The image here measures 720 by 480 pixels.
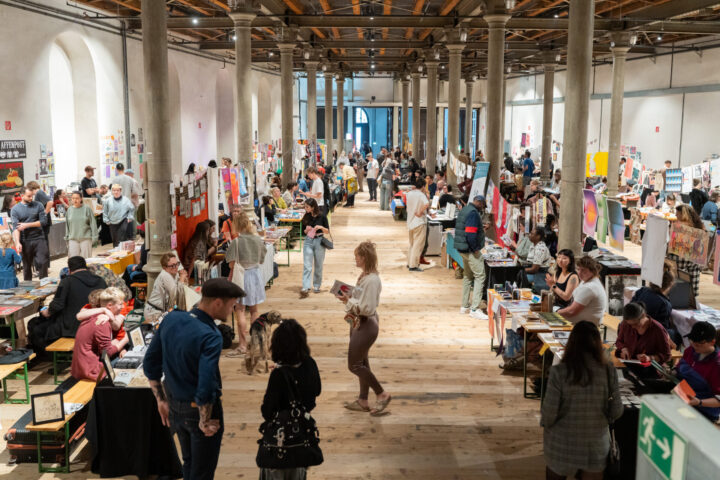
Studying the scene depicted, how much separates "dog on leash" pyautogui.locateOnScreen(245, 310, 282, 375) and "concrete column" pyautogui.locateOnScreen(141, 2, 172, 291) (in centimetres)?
184

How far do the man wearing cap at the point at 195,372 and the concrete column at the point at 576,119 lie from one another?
565 centimetres

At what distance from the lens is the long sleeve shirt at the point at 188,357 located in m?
3.60

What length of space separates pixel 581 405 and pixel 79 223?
28.2 ft

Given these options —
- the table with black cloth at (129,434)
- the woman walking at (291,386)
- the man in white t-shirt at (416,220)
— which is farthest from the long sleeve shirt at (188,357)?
the man in white t-shirt at (416,220)

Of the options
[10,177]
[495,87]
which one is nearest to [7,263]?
[10,177]

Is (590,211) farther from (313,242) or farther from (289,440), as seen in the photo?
(289,440)

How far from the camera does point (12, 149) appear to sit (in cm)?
1245

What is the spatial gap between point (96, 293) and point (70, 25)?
10.5 meters

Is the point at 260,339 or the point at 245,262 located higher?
the point at 245,262

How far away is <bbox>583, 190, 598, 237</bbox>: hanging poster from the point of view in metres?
8.51

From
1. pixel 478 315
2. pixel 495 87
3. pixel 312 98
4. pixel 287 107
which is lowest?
pixel 478 315

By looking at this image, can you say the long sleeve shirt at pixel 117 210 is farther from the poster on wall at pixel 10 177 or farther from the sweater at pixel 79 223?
the poster on wall at pixel 10 177

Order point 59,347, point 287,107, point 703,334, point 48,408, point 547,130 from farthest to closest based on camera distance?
point 547,130
point 287,107
point 59,347
point 48,408
point 703,334

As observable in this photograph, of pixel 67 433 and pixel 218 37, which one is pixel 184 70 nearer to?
pixel 218 37
